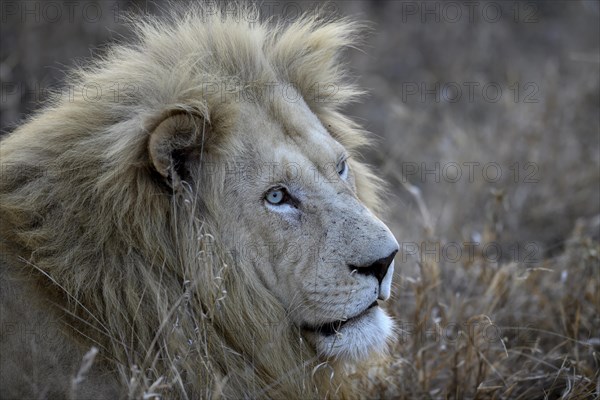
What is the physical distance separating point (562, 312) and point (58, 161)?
9.64 ft

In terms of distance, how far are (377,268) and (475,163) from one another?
4249 mm

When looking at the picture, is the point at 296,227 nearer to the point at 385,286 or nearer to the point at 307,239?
the point at 307,239

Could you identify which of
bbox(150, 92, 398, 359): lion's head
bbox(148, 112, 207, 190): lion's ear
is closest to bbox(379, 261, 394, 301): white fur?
bbox(150, 92, 398, 359): lion's head

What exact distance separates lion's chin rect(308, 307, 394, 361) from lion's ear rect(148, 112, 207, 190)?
912 millimetres

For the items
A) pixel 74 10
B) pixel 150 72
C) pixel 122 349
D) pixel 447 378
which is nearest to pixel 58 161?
pixel 150 72

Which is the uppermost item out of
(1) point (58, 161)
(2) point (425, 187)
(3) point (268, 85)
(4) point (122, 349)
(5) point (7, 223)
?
(3) point (268, 85)

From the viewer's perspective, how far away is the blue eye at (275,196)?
Result: 10.5ft

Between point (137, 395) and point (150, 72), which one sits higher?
point (150, 72)

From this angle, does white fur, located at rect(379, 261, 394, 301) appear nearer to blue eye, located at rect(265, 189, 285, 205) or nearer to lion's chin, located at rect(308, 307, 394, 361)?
lion's chin, located at rect(308, 307, 394, 361)

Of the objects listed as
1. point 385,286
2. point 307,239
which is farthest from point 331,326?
point 307,239

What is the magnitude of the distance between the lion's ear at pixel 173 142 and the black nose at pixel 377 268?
0.82m

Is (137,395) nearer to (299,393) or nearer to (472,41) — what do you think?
(299,393)

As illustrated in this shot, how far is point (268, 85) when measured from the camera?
11.4 feet

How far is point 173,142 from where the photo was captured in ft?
10.1
